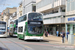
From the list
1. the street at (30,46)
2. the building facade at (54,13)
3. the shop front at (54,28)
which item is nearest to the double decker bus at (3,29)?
the street at (30,46)

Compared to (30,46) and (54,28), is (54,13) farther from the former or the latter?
(30,46)

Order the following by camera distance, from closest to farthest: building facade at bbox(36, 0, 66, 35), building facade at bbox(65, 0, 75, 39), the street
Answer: the street → building facade at bbox(65, 0, 75, 39) → building facade at bbox(36, 0, 66, 35)

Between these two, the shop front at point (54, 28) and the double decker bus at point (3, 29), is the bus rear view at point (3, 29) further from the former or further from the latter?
the shop front at point (54, 28)

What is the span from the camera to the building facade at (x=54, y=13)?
40.6 metres

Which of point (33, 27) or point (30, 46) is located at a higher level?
point (33, 27)

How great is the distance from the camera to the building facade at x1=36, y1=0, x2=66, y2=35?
4059 centimetres

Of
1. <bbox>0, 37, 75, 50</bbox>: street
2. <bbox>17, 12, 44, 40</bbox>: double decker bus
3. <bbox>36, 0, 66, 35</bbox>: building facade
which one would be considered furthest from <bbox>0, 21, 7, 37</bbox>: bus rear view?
<bbox>36, 0, 66, 35</bbox>: building facade

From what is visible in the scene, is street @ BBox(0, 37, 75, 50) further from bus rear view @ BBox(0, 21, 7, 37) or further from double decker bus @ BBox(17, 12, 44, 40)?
bus rear view @ BBox(0, 21, 7, 37)

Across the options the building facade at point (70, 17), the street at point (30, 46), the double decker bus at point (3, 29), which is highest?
the building facade at point (70, 17)

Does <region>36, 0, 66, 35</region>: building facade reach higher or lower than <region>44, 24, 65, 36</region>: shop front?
higher

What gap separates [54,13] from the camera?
4444 cm

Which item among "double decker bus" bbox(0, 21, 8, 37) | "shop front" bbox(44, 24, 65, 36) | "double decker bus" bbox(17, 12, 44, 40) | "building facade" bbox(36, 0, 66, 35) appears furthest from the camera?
"shop front" bbox(44, 24, 65, 36)

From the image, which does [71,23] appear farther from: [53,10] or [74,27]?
[53,10]

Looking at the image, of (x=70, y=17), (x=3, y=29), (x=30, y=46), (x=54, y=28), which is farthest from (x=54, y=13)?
(x=30, y=46)
